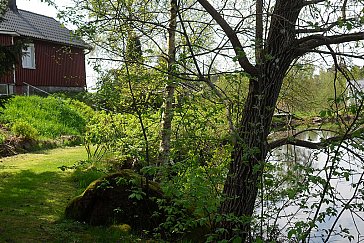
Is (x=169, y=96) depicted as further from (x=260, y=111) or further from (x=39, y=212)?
(x=39, y=212)

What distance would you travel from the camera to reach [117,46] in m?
5.28

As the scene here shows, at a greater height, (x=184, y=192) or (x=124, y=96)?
(x=124, y=96)

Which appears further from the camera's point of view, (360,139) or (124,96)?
(124,96)

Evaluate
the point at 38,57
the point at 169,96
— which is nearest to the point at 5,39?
the point at 38,57

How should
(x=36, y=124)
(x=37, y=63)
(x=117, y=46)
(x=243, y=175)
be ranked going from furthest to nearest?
1. (x=37, y=63)
2. (x=36, y=124)
3. (x=117, y=46)
4. (x=243, y=175)

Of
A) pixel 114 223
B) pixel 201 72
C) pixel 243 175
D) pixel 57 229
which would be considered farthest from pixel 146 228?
pixel 201 72

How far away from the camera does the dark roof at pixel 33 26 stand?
22.5m

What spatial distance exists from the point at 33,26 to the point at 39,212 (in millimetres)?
20122

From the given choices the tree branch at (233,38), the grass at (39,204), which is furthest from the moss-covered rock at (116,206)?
the tree branch at (233,38)

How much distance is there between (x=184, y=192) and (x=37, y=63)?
20792 millimetres

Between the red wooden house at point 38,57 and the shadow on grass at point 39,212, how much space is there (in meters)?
12.5

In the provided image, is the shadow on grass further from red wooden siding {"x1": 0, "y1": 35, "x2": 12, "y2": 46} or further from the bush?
red wooden siding {"x1": 0, "y1": 35, "x2": 12, "y2": 46}

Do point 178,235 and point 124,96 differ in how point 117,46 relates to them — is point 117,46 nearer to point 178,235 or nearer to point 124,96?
point 124,96

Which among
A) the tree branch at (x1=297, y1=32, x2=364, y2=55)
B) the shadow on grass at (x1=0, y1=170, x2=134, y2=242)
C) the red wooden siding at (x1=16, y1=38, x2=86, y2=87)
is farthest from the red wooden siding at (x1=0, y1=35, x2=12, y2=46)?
the tree branch at (x1=297, y1=32, x2=364, y2=55)
